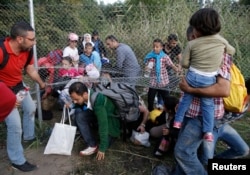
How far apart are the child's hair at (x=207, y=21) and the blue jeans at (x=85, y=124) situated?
79.8 inches

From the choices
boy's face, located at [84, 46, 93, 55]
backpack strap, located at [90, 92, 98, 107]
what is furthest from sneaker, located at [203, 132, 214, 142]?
boy's face, located at [84, 46, 93, 55]

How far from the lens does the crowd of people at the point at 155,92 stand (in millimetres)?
2459

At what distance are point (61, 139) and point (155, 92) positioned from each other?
197cm

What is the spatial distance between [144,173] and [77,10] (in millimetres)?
3159

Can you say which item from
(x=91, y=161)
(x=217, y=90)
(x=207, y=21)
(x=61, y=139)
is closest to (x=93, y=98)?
(x=61, y=139)

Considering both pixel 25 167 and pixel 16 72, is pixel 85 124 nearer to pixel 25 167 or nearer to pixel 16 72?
pixel 25 167

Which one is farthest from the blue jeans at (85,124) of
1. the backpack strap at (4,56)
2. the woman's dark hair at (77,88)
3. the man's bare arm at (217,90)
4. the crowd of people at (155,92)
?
the man's bare arm at (217,90)

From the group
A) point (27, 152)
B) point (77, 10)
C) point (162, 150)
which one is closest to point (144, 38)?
point (77, 10)

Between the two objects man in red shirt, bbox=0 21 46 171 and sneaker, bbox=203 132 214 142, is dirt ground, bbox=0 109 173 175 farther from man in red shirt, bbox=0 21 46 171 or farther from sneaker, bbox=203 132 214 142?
sneaker, bbox=203 132 214 142

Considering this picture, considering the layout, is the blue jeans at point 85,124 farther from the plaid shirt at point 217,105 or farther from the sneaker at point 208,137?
the sneaker at point 208,137

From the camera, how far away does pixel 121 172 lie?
3492mm

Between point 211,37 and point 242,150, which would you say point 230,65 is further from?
point 242,150

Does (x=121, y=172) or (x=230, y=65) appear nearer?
(x=230, y=65)

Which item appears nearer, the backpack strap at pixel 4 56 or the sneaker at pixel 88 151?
the backpack strap at pixel 4 56
